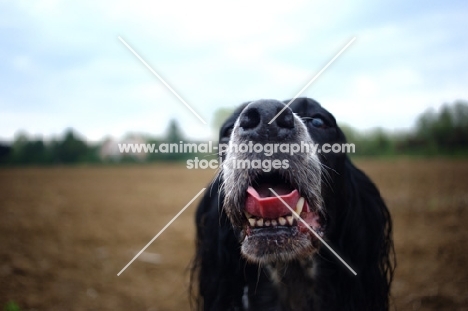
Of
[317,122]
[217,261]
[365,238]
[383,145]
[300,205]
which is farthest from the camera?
[383,145]

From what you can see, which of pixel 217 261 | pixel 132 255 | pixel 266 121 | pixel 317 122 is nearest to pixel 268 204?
pixel 266 121

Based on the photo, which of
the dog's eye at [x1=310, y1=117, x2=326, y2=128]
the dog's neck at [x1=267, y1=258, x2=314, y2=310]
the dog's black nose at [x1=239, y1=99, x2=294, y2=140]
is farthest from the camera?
the dog's neck at [x1=267, y1=258, x2=314, y2=310]

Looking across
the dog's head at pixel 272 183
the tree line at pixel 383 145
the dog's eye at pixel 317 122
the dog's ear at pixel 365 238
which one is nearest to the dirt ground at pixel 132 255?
the dog's ear at pixel 365 238

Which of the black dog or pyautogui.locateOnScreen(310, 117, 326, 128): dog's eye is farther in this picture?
pyautogui.locateOnScreen(310, 117, 326, 128): dog's eye

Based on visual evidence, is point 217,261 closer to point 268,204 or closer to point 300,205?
point 300,205

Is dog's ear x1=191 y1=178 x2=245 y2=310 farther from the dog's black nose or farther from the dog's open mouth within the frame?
the dog's black nose

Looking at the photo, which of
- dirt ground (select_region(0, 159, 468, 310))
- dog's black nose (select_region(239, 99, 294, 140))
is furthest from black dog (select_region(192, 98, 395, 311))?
dirt ground (select_region(0, 159, 468, 310))

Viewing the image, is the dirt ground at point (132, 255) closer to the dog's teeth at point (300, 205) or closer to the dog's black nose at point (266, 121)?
the dog's teeth at point (300, 205)

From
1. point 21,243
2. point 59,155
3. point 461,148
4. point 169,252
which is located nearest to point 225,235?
point 169,252

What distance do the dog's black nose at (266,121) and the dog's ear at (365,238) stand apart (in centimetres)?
105

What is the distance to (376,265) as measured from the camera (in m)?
3.13

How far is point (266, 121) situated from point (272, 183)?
486 millimetres

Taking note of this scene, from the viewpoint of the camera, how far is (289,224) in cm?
234

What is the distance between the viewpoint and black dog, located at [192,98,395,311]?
2309 mm
